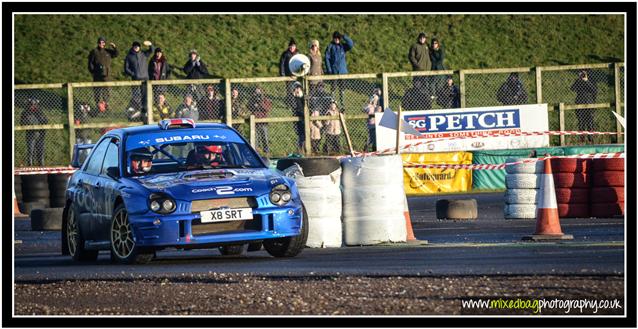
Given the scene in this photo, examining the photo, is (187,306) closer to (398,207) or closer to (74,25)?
(398,207)

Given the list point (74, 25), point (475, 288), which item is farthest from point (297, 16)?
point (475, 288)

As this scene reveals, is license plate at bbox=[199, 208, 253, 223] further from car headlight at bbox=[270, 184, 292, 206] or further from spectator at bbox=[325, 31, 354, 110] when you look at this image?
spectator at bbox=[325, 31, 354, 110]

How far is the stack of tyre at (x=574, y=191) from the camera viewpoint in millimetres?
18609

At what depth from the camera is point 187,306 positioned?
34.5 ft

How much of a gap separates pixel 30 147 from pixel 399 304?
1852cm

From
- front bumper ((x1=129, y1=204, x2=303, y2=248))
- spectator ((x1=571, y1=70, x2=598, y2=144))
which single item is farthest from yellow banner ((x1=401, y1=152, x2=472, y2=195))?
front bumper ((x1=129, y1=204, x2=303, y2=248))

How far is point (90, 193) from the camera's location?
48.2 feet

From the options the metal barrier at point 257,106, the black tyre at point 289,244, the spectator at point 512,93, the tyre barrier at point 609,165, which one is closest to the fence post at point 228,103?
the metal barrier at point 257,106

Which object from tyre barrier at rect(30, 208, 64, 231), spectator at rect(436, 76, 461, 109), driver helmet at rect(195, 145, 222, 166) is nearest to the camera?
driver helmet at rect(195, 145, 222, 166)

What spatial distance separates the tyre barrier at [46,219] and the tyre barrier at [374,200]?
634 cm

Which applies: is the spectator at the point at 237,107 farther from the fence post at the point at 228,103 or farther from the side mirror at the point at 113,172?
the side mirror at the point at 113,172

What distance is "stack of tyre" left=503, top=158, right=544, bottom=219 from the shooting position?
1883cm

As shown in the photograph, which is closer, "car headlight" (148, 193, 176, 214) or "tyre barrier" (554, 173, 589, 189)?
"car headlight" (148, 193, 176, 214)

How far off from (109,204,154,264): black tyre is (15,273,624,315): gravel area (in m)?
1.30
